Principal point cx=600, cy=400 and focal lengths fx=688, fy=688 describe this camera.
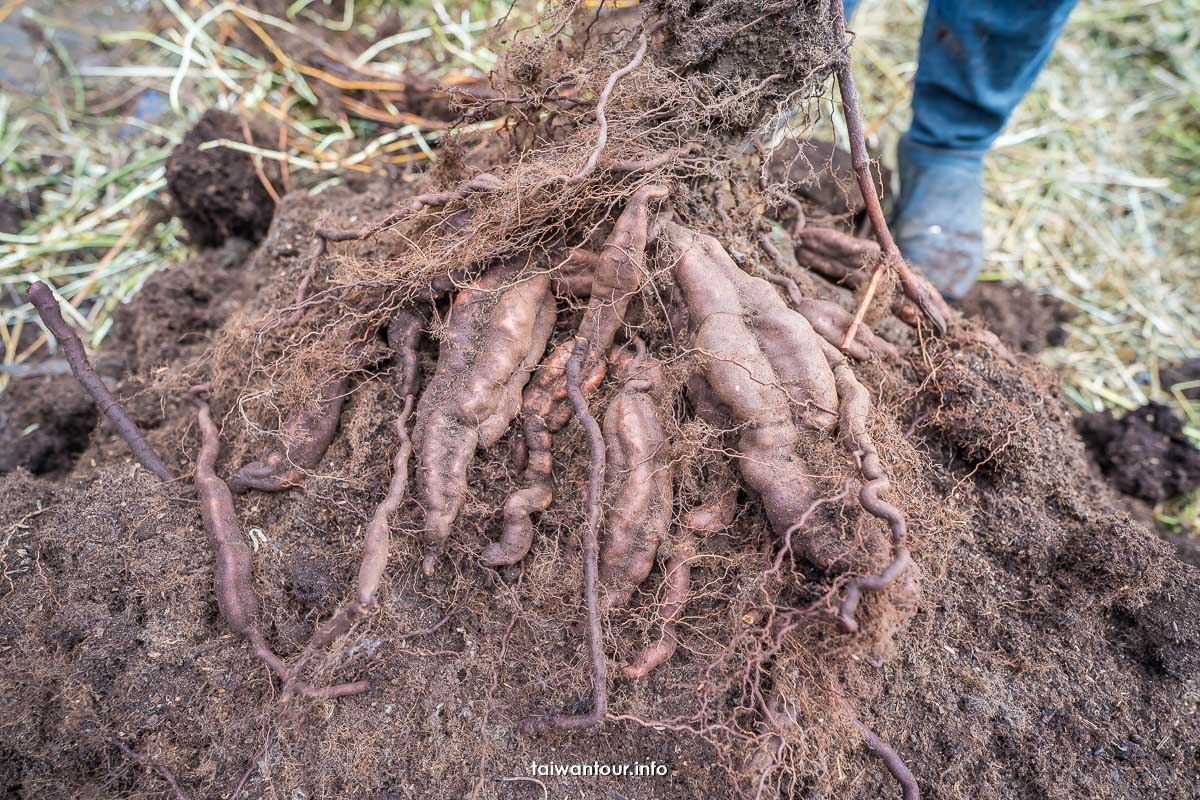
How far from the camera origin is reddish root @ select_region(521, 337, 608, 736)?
1.23 m

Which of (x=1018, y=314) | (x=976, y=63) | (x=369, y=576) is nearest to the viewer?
(x=369, y=576)

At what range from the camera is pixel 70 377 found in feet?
6.78

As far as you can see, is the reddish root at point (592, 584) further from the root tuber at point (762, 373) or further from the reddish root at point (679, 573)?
the root tuber at point (762, 373)

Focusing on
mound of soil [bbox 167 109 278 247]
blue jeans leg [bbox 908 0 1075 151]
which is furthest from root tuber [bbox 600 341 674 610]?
blue jeans leg [bbox 908 0 1075 151]

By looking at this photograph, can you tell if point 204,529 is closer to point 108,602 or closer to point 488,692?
point 108,602

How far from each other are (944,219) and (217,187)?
244 cm

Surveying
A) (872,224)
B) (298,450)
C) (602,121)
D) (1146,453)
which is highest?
(602,121)

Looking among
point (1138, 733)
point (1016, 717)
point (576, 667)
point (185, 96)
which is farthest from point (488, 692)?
point (185, 96)

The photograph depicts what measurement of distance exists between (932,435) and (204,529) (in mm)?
1626

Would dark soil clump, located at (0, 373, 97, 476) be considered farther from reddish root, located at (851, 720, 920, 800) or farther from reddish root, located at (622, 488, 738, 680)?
reddish root, located at (851, 720, 920, 800)

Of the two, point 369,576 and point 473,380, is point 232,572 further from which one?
point 473,380

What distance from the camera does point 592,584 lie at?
125cm

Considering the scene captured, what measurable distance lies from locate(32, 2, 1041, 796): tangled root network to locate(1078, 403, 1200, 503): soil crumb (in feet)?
3.03

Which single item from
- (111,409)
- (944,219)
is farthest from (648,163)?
(944,219)
